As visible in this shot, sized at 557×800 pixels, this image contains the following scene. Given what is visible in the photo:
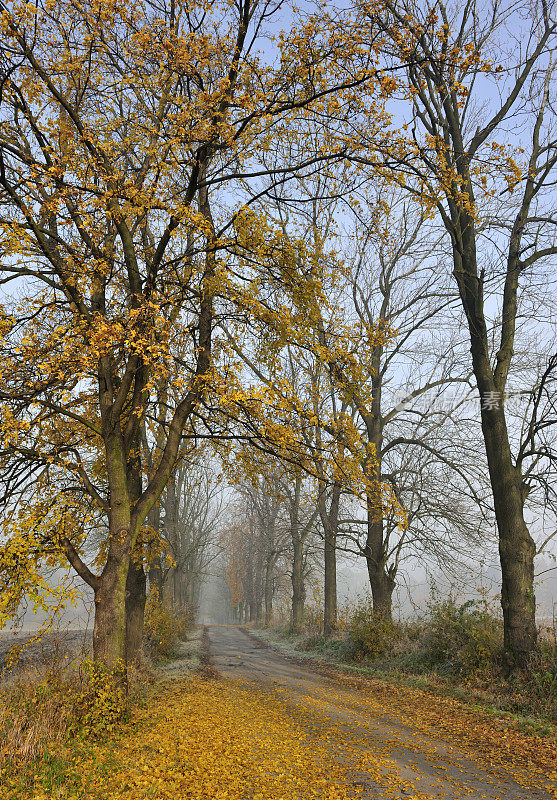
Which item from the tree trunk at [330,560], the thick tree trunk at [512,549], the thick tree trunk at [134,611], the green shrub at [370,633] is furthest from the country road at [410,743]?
the tree trunk at [330,560]

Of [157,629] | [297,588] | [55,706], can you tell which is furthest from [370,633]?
[297,588]

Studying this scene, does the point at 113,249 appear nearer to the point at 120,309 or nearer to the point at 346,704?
the point at 120,309

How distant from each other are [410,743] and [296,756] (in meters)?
1.55

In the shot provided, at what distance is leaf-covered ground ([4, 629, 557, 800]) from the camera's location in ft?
14.7

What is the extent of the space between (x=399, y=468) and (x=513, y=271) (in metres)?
7.11

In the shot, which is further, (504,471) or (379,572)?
(379,572)

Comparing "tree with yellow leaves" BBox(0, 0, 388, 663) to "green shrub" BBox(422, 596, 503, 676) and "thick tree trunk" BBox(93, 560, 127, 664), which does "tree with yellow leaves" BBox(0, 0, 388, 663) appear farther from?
"green shrub" BBox(422, 596, 503, 676)

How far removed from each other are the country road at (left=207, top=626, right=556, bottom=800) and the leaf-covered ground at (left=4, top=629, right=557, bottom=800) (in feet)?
0.04

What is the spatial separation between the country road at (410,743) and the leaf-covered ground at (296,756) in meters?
0.01

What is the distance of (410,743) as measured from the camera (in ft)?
19.6

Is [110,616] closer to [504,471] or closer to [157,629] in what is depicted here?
[504,471]

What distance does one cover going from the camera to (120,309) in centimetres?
911

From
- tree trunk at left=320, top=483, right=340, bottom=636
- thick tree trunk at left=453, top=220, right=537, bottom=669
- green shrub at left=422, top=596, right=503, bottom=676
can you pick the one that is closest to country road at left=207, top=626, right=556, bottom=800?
green shrub at left=422, top=596, right=503, bottom=676

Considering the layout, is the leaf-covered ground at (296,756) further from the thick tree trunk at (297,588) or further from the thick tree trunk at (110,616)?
the thick tree trunk at (297,588)
